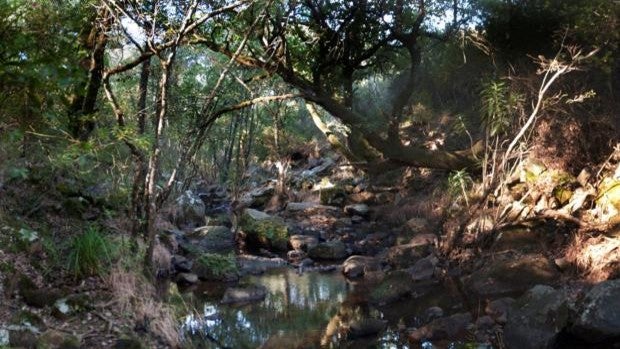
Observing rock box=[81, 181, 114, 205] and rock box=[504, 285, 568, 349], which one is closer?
rock box=[504, 285, 568, 349]

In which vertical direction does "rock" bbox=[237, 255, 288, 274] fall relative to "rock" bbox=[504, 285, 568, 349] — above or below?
below

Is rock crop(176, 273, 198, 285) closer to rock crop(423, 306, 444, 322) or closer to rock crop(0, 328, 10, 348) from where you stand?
rock crop(423, 306, 444, 322)

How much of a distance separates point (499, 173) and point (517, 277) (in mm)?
2344

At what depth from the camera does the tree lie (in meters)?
10.3

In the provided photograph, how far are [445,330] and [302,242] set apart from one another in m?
6.47

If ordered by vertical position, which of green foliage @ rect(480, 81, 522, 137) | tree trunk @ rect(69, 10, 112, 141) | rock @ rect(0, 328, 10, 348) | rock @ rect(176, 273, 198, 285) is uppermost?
tree trunk @ rect(69, 10, 112, 141)

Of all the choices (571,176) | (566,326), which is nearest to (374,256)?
(571,176)

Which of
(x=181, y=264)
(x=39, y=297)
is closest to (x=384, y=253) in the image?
(x=181, y=264)

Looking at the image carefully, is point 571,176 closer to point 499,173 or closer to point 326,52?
point 499,173

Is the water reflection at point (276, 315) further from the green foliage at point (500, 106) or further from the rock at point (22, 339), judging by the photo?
the green foliage at point (500, 106)

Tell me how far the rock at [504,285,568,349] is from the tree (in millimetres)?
5166

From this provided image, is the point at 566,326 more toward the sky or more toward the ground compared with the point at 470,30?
more toward the ground

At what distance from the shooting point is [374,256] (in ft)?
37.8

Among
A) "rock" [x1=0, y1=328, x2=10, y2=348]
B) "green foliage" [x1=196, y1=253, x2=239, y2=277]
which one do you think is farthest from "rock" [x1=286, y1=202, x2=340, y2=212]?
A: "rock" [x1=0, y1=328, x2=10, y2=348]
